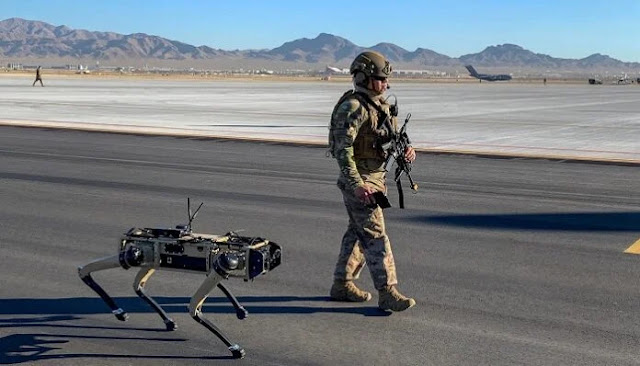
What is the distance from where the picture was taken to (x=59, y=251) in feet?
30.1

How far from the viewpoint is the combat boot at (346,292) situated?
7.37m

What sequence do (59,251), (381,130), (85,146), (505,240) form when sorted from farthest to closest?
(85,146)
(505,240)
(59,251)
(381,130)

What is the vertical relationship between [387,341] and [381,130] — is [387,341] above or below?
below

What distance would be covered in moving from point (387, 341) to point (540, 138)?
18.7 m

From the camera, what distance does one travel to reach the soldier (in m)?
6.67

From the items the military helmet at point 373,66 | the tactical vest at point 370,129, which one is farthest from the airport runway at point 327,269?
the military helmet at point 373,66

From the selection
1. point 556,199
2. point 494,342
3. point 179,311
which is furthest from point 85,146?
point 494,342

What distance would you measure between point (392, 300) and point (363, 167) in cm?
105

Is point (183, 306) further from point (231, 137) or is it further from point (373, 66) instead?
point (231, 137)

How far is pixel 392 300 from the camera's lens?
6.98m

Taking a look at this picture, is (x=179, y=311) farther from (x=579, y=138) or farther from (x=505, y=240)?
(x=579, y=138)

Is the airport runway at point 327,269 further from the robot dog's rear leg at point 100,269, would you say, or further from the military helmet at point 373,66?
the military helmet at point 373,66

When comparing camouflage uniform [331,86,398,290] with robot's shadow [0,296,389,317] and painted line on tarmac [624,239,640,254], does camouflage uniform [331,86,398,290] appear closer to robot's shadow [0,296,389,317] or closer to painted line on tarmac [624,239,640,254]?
robot's shadow [0,296,389,317]

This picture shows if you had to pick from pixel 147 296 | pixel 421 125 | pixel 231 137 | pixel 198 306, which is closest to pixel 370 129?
pixel 198 306
